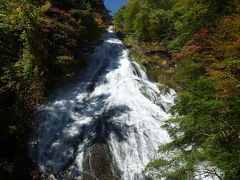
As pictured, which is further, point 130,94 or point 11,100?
point 130,94

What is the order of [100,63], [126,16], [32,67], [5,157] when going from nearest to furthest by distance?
[5,157]
[32,67]
[100,63]
[126,16]

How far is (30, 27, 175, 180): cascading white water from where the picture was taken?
464 inches

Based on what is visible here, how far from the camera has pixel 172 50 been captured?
2161 centimetres

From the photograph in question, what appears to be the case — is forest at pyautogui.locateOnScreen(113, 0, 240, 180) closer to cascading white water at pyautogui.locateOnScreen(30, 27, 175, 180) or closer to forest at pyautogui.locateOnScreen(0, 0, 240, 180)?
forest at pyautogui.locateOnScreen(0, 0, 240, 180)

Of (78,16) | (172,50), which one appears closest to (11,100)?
(78,16)

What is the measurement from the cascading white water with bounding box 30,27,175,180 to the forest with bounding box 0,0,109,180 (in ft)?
2.12

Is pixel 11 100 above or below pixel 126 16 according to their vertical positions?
below

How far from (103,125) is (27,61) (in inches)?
179

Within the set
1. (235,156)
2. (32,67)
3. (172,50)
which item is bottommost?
(235,156)

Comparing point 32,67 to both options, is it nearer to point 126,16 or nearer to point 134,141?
point 134,141

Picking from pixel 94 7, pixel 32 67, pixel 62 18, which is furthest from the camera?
pixel 94 7

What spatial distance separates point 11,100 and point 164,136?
6.07m

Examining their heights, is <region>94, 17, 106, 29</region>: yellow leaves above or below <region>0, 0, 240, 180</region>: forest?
above

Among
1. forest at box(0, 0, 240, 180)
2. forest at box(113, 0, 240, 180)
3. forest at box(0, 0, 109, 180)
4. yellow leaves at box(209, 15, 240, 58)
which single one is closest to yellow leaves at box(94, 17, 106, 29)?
forest at box(0, 0, 240, 180)
